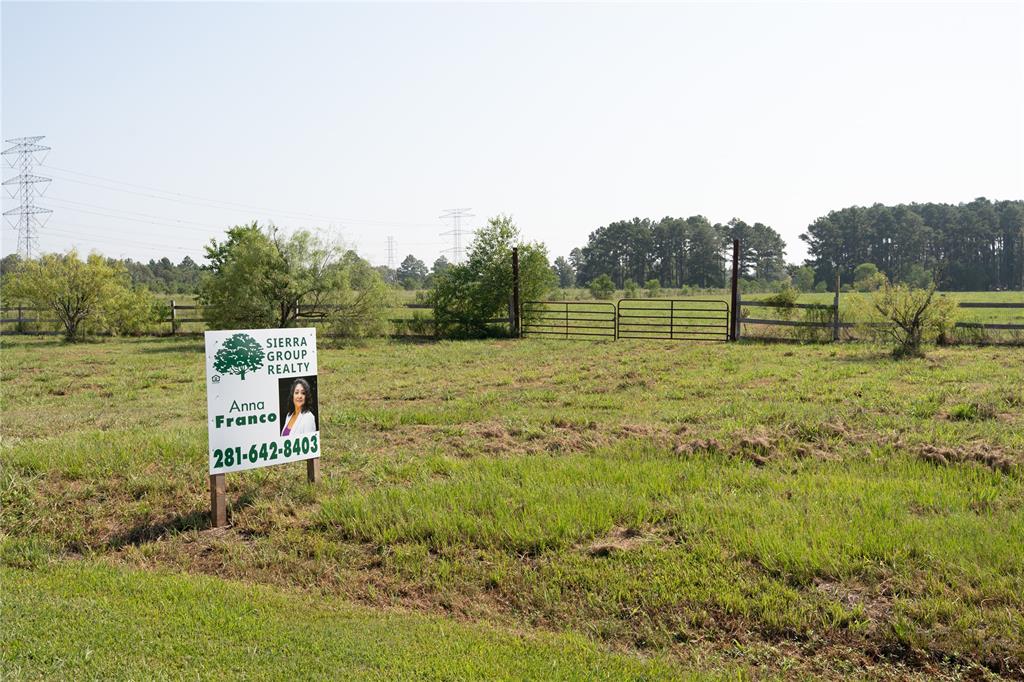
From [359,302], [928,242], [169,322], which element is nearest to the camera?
[359,302]

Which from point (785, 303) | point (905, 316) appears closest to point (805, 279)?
Result: point (785, 303)

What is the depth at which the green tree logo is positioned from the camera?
5.34 m

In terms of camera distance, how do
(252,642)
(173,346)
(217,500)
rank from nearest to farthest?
(252,642) < (217,500) < (173,346)

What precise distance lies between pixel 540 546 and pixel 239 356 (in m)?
2.83

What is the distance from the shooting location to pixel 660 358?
1581 centimetres

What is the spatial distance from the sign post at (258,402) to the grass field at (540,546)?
414 millimetres

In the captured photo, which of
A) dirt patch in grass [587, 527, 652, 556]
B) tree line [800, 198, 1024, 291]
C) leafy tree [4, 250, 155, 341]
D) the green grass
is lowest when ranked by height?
the green grass

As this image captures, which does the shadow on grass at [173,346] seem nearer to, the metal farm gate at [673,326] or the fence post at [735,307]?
the metal farm gate at [673,326]

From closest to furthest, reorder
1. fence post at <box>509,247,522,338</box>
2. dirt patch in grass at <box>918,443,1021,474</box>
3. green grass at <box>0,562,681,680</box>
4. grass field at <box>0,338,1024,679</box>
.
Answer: green grass at <box>0,562,681,680</box> < grass field at <box>0,338,1024,679</box> < dirt patch in grass at <box>918,443,1021,474</box> < fence post at <box>509,247,522,338</box>

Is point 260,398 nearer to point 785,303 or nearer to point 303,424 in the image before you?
point 303,424

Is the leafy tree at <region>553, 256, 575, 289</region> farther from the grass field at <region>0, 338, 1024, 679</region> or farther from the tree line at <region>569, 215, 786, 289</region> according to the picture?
the grass field at <region>0, 338, 1024, 679</region>

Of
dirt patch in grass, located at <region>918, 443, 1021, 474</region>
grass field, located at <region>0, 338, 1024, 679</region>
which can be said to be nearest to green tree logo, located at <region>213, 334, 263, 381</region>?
grass field, located at <region>0, 338, 1024, 679</region>

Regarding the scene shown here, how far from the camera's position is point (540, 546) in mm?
4590

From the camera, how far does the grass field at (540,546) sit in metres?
3.37
